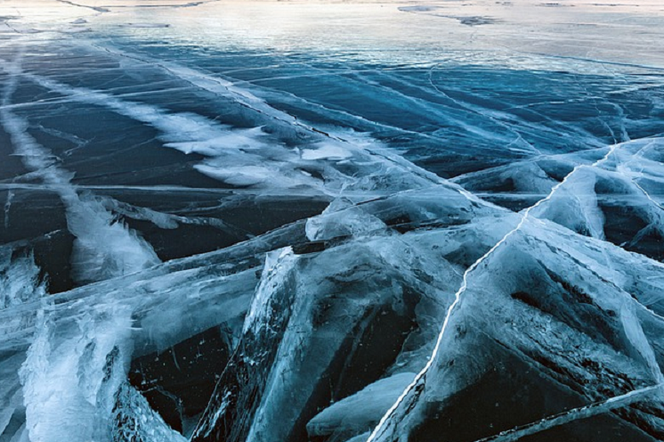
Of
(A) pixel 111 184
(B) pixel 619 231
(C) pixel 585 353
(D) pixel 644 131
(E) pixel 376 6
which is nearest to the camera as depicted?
(C) pixel 585 353

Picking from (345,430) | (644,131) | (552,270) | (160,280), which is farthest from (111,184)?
(644,131)

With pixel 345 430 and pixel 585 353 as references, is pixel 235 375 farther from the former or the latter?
pixel 585 353

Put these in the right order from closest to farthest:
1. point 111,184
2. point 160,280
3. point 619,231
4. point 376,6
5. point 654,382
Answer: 1. point 654,382
2. point 160,280
3. point 619,231
4. point 111,184
5. point 376,6

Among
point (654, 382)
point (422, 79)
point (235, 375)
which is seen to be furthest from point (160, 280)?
point (422, 79)

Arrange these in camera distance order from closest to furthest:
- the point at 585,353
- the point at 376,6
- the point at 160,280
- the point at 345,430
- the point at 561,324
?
the point at 345,430 < the point at 585,353 < the point at 561,324 < the point at 160,280 < the point at 376,6

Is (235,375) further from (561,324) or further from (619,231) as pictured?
(619,231)

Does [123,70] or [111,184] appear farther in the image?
[123,70]
